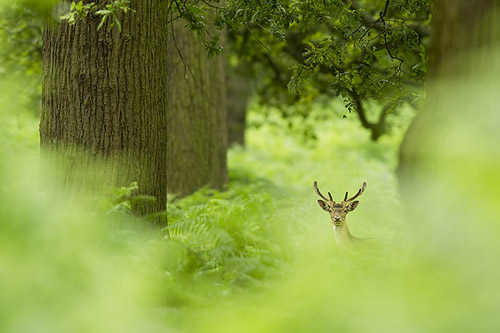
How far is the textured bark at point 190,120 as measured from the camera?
8797 mm

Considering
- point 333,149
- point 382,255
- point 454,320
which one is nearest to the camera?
point 454,320

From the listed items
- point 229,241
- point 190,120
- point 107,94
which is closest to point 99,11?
point 107,94

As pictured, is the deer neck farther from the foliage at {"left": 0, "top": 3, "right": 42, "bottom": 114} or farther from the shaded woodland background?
the foliage at {"left": 0, "top": 3, "right": 42, "bottom": 114}

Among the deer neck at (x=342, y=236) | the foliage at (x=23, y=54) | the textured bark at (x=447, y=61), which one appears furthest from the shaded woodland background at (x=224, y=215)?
the foliage at (x=23, y=54)

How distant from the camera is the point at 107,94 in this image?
463cm

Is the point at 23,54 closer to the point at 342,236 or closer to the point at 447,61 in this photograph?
the point at 342,236

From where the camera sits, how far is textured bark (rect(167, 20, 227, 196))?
880cm

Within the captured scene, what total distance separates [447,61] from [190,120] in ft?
18.7

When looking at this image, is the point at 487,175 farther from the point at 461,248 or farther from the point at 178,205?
the point at 178,205

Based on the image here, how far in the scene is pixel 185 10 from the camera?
522 centimetres

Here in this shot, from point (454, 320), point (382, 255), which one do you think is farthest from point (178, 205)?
point (454, 320)

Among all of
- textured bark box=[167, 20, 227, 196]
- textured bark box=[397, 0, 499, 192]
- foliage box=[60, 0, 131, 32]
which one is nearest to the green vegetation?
textured bark box=[397, 0, 499, 192]

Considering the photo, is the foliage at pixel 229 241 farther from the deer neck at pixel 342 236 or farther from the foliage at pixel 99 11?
the foliage at pixel 99 11

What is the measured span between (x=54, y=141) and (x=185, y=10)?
4.77 ft
